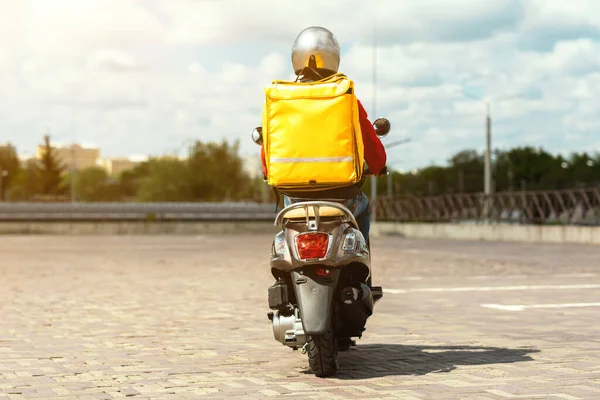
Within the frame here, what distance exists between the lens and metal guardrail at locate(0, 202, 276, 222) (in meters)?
64.6

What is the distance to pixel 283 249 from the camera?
6203mm

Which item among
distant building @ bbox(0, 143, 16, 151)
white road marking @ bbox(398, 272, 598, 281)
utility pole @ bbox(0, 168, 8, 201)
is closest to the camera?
white road marking @ bbox(398, 272, 598, 281)

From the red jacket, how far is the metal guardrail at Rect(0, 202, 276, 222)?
186 feet

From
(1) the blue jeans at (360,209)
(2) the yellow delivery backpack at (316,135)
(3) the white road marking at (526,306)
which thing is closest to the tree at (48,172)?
(3) the white road marking at (526,306)

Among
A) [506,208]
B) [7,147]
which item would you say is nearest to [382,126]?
[506,208]

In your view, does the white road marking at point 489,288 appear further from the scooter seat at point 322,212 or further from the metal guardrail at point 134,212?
the metal guardrail at point 134,212

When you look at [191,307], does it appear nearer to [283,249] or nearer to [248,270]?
[283,249]

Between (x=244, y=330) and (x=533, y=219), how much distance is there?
27138 millimetres

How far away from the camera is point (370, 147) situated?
6.38 m

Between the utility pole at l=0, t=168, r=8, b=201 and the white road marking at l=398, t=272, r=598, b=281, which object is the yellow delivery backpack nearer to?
the white road marking at l=398, t=272, r=598, b=281

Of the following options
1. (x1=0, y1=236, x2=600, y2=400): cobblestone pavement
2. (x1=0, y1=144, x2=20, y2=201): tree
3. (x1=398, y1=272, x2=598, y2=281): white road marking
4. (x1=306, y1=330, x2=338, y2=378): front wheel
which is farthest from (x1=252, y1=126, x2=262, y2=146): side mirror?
(x1=0, y1=144, x2=20, y2=201): tree

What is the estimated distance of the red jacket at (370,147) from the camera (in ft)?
20.7

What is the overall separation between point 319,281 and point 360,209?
60cm

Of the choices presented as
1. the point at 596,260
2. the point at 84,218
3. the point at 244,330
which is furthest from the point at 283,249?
the point at 84,218
